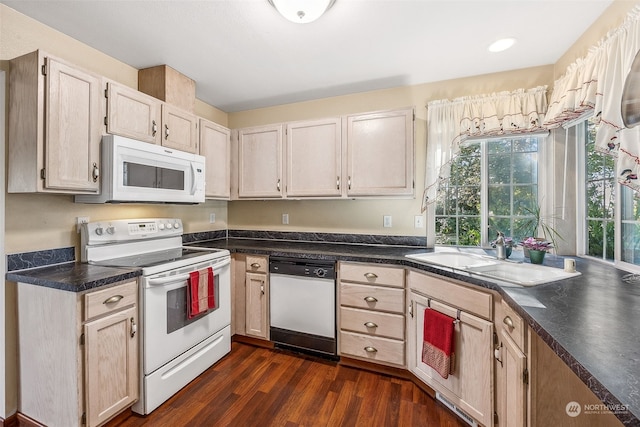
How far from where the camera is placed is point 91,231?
188 cm

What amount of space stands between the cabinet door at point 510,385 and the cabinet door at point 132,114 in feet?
8.48

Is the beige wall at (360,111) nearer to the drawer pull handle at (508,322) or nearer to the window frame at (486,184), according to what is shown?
the window frame at (486,184)

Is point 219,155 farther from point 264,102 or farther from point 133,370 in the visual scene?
point 133,370

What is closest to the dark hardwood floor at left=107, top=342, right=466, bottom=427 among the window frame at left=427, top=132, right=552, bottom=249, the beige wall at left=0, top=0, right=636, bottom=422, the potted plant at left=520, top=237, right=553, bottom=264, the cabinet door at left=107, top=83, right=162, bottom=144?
the beige wall at left=0, top=0, right=636, bottom=422

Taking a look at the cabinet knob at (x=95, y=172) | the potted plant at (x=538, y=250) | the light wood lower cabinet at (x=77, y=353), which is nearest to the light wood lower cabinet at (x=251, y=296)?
the light wood lower cabinet at (x=77, y=353)

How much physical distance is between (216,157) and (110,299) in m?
1.60

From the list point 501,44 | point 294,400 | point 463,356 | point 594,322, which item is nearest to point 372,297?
point 463,356

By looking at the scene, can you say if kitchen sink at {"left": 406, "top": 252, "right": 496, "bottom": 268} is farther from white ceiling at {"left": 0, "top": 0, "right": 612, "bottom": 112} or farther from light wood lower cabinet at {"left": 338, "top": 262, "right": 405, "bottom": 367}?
white ceiling at {"left": 0, "top": 0, "right": 612, "bottom": 112}

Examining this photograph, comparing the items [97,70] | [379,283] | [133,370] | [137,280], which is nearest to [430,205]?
[379,283]

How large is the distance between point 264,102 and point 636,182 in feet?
9.54

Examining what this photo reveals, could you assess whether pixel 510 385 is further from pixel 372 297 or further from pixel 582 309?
pixel 372 297

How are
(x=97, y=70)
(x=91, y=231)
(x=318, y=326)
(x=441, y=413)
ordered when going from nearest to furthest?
(x=441, y=413)
(x=91, y=231)
(x=97, y=70)
(x=318, y=326)

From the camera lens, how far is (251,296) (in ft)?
8.25

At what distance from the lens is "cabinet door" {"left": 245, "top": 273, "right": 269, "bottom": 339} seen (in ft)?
8.07
